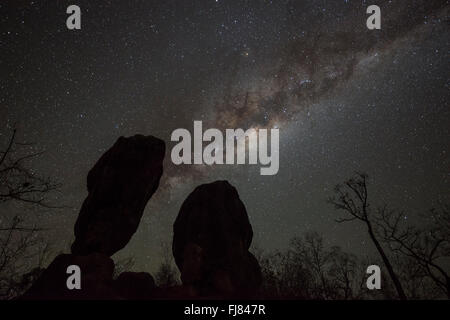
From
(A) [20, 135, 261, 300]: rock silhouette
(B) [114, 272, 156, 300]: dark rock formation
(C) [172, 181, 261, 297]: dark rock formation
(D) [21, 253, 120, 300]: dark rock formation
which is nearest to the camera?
(D) [21, 253, 120, 300]: dark rock formation

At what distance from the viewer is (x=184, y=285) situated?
14531 mm

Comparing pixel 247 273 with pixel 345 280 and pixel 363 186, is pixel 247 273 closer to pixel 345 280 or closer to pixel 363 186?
pixel 363 186

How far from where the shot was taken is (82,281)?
1273 cm

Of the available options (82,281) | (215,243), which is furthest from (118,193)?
(215,243)

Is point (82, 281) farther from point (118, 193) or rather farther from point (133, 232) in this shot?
point (118, 193)

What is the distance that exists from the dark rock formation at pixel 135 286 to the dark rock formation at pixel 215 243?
2345 mm

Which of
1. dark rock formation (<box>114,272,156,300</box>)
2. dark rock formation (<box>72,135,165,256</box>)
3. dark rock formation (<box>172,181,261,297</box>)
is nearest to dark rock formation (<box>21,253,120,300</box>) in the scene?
dark rock formation (<box>72,135,165,256</box>)

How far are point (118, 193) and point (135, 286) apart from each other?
20.4 feet

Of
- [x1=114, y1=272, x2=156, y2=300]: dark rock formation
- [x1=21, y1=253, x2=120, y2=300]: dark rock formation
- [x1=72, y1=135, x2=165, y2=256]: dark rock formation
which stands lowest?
[x1=114, y1=272, x2=156, y2=300]: dark rock formation

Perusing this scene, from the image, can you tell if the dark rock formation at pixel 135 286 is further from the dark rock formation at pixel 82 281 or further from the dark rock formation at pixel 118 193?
the dark rock formation at pixel 118 193

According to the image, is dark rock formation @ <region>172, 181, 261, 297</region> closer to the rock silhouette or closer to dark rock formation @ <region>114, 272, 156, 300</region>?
the rock silhouette

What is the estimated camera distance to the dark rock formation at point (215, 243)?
15.1 metres

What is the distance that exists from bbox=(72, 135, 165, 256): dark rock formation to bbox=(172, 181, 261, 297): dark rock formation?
382 centimetres

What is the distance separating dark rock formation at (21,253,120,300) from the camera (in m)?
12.3
